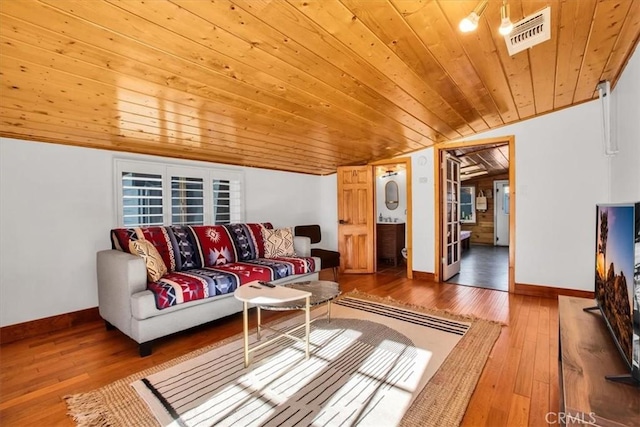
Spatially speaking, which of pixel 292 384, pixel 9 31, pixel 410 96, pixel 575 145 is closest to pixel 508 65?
pixel 410 96

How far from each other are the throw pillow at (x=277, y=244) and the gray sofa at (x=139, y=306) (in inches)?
41.5

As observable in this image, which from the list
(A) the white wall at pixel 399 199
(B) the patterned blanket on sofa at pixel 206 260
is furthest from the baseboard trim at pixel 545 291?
(A) the white wall at pixel 399 199

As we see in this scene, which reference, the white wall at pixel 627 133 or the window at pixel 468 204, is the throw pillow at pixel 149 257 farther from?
the window at pixel 468 204

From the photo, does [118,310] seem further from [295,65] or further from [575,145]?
[575,145]

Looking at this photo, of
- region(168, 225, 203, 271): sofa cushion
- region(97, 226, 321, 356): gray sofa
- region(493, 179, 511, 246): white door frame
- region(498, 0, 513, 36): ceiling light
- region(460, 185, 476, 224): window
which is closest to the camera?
region(498, 0, 513, 36): ceiling light

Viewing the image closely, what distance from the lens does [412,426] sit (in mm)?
1484

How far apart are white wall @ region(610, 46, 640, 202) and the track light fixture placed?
1347 mm

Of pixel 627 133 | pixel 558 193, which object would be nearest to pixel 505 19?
pixel 627 133

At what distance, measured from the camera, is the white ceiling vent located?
1.69 m

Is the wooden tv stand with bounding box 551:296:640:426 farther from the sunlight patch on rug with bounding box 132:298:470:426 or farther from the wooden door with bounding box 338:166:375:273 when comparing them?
the wooden door with bounding box 338:166:375:273

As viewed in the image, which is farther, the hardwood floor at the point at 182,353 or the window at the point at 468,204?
the window at the point at 468,204

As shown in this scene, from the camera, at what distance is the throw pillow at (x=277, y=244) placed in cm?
386

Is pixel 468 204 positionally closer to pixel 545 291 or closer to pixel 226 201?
pixel 545 291

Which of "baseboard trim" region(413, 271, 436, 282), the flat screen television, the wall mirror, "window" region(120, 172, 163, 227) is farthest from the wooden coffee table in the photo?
the wall mirror
